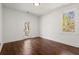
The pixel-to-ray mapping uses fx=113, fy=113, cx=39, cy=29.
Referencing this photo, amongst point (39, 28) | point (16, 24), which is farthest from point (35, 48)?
point (16, 24)

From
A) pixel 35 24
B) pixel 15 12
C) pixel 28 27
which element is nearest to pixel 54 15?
pixel 35 24

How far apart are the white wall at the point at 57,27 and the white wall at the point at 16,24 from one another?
0.41 feet

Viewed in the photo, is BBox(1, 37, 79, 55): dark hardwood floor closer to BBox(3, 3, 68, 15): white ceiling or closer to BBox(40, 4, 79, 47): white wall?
BBox(40, 4, 79, 47): white wall

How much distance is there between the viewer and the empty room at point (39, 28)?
1.61 m

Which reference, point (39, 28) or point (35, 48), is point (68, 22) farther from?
point (35, 48)

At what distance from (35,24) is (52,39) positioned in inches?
13.5

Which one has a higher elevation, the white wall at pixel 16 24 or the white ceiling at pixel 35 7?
the white ceiling at pixel 35 7

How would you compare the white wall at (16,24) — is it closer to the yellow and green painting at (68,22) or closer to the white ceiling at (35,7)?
the white ceiling at (35,7)

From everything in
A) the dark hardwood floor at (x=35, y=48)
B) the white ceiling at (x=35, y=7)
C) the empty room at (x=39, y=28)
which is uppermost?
the white ceiling at (x=35, y=7)

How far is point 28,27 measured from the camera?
1.71 meters

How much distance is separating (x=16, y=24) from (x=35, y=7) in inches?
14.8

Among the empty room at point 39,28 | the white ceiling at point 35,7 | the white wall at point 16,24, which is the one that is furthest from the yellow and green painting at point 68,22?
the white wall at point 16,24

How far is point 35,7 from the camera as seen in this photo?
1671 mm
